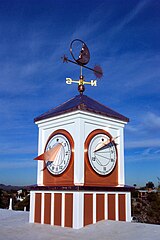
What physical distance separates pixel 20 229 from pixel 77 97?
13.5 feet

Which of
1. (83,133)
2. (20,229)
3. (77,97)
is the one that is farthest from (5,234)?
(77,97)

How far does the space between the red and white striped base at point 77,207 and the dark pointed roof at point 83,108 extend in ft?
7.04

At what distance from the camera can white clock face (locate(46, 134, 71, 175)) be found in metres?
8.36

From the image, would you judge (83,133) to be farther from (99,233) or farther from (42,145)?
(99,233)

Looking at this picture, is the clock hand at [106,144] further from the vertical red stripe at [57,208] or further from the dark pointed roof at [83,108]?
the vertical red stripe at [57,208]

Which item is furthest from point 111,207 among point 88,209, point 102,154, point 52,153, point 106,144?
point 52,153

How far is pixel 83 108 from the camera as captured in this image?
26.6 ft

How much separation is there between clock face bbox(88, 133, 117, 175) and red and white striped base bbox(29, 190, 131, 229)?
0.68m

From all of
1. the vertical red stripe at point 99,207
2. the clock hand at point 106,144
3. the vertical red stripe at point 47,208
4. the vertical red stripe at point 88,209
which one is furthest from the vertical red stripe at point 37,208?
the clock hand at point 106,144

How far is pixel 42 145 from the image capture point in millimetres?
9367

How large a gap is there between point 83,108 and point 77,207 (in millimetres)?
2498

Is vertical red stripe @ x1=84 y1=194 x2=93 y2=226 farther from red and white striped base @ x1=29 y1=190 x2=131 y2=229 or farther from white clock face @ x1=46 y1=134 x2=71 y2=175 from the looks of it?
white clock face @ x1=46 y1=134 x2=71 y2=175

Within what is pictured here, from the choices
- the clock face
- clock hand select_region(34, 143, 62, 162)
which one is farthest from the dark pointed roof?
clock hand select_region(34, 143, 62, 162)

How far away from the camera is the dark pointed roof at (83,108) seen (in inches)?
324
